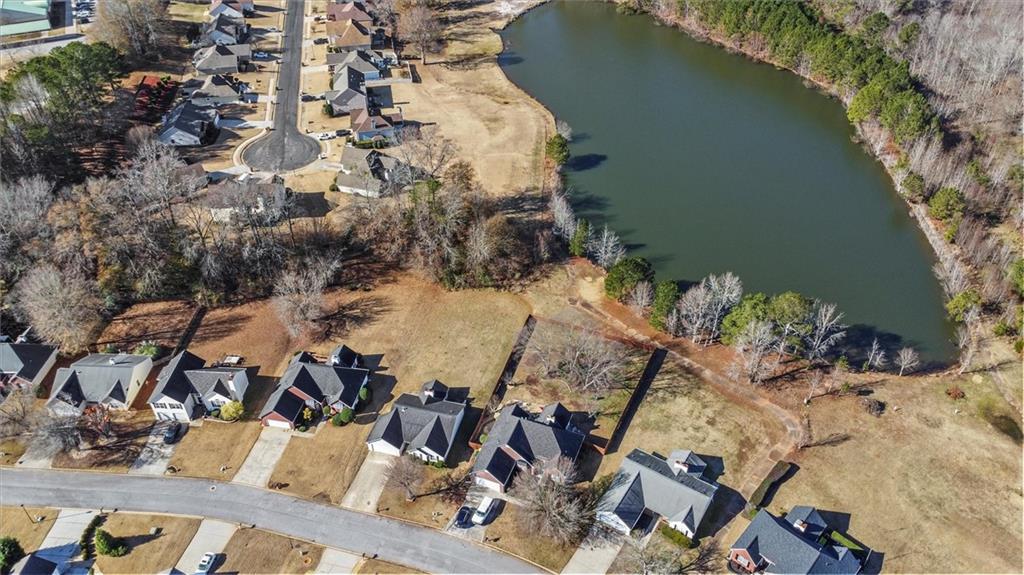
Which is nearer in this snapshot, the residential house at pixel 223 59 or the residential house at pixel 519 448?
the residential house at pixel 519 448

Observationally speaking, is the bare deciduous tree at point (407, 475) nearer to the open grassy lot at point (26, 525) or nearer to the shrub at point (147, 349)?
the open grassy lot at point (26, 525)

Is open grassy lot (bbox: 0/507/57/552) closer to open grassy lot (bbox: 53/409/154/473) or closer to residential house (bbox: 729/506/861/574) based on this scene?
open grassy lot (bbox: 53/409/154/473)

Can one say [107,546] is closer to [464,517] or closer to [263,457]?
[263,457]

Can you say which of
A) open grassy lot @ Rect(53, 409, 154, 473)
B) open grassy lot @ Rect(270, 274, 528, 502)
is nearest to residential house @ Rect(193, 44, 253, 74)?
open grassy lot @ Rect(270, 274, 528, 502)

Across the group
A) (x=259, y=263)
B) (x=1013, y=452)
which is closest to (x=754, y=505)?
(x=1013, y=452)

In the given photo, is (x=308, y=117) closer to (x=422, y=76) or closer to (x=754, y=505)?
(x=422, y=76)

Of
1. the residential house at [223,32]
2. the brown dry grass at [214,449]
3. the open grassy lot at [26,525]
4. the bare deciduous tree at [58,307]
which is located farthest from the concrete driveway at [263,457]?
the residential house at [223,32]
